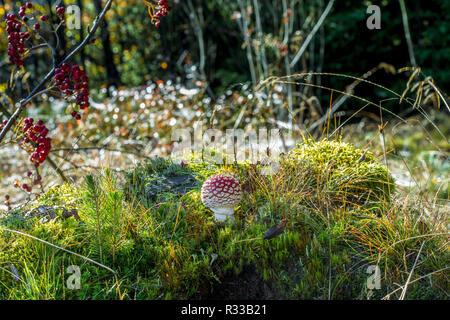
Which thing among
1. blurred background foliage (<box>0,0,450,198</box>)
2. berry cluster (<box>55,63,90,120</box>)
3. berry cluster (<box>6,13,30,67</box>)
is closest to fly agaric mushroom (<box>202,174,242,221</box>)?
berry cluster (<box>55,63,90,120</box>)

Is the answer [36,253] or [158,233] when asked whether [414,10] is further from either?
[36,253]

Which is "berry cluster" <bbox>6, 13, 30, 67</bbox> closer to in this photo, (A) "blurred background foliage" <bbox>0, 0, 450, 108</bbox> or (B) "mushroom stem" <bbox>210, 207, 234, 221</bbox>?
(B) "mushroom stem" <bbox>210, 207, 234, 221</bbox>

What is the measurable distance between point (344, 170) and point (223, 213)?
95 cm

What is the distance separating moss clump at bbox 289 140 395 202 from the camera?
8.84 ft

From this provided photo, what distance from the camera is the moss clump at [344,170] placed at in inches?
106

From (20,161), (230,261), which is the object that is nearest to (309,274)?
(230,261)

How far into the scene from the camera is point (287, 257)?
225cm

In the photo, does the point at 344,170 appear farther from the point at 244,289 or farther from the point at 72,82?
the point at 72,82

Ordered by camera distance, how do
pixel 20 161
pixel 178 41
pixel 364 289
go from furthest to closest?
1. pixel 178 41
2. pixel 20 161
3. pixel 364 289

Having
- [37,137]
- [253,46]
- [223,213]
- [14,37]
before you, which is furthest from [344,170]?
[253,46]

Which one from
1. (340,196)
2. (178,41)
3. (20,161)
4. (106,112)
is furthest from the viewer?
(178,41)

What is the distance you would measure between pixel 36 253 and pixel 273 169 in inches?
63.7

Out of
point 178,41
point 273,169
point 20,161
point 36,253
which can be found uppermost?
point 178,41

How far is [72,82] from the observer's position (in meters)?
2.58
